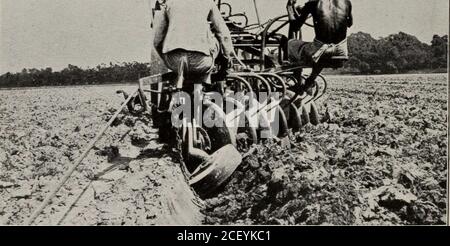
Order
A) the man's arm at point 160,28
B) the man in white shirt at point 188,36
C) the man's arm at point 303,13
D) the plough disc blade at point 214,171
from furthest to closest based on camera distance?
1. the man's arm at point 303,13
2. the man's arm at point 160,28
3. the man in white shirt at point 188,36
4. the plough disc blade at point 214,171

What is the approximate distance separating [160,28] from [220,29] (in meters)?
0.63

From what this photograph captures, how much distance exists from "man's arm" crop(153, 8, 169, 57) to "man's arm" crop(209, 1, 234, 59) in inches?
18.6

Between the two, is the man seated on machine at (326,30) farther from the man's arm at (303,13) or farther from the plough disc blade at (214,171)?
the plough disc blade at (214,171)

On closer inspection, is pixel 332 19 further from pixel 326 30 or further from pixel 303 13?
pixel 303 13

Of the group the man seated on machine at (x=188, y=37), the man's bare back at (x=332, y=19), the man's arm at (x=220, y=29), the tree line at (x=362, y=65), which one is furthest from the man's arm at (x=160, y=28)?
the tree line at (x=362, y=65)

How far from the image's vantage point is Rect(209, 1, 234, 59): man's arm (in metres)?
5.14

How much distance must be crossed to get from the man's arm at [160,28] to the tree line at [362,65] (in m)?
6.26

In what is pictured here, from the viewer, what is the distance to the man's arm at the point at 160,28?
199 inches

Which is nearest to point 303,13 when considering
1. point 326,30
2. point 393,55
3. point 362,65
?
point 326,30

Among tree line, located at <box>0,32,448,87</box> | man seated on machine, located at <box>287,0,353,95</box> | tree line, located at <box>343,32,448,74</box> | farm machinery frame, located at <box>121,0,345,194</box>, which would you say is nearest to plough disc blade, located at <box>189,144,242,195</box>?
farm machinery frame, located at <box>121,0,345,194</box>

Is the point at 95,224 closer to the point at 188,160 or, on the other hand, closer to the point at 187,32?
the point at 188,160

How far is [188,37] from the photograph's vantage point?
4.85 metres

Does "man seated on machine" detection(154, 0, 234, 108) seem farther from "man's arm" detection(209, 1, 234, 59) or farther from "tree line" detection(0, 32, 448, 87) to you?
"tree line" detection(0, 32, 448, 87)
